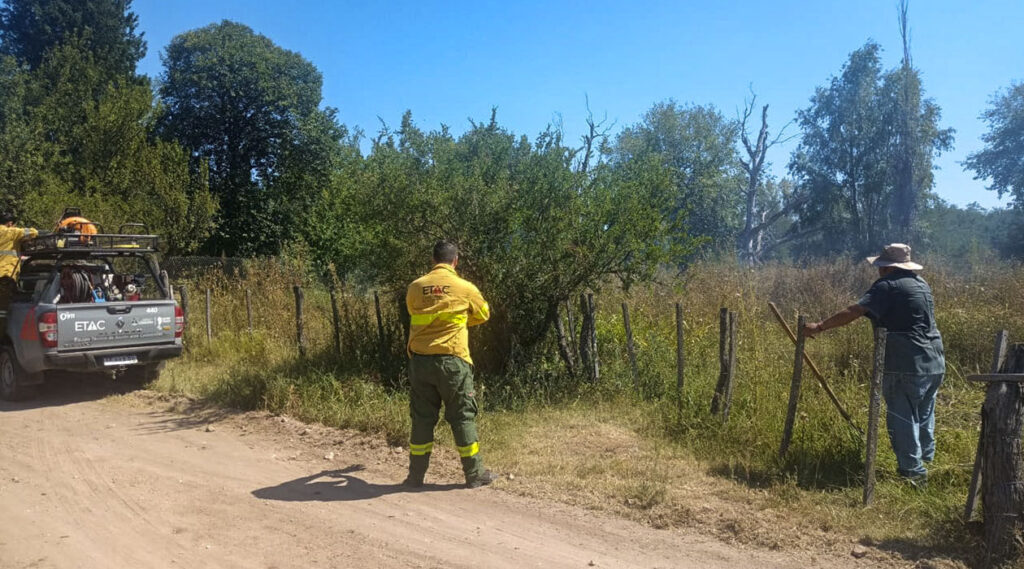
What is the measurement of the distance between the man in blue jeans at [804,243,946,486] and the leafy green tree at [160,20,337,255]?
20.7 m

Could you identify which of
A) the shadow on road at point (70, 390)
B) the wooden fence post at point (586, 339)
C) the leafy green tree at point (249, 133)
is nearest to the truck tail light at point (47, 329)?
the shadow on road at point (70, 390)

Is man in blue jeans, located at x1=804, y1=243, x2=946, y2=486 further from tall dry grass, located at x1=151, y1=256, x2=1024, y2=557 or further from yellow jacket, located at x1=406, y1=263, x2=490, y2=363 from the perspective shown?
yellow jacket, located at x1=406, y1=263, x2=490, y2=363

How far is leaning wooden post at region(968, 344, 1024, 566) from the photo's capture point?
4.03 metres

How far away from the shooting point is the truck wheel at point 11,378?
29.5 feet

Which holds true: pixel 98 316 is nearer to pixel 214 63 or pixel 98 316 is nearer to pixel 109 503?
pixel 109 503

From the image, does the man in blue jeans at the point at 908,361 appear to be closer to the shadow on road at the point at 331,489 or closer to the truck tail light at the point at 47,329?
the shadow on road at the point at 331,489

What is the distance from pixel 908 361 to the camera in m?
5.29

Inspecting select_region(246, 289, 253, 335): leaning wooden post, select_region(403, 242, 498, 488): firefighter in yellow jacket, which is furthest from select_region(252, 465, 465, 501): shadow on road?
select_region(246, 289, 253, 335): leaning wooden post

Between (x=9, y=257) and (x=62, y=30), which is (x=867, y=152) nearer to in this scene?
(x=9, y=257)

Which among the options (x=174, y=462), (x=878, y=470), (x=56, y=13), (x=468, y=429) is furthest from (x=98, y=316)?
(x=56, y=13)

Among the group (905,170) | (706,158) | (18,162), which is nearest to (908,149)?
(905,170)

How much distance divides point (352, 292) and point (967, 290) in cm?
940

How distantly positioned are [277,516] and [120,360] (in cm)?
526

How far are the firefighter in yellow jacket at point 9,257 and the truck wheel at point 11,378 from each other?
3.33 ft
